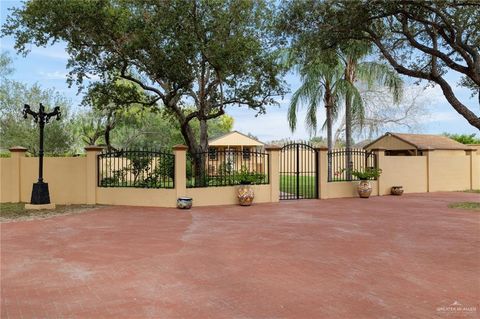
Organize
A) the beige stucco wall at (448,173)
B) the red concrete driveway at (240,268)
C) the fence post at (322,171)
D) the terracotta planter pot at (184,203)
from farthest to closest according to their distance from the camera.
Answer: the beige stucco wall at (448,173), the fence post at (322,171), the terracotta planter pot at (184,203), the red concrete driveway at (240,268)

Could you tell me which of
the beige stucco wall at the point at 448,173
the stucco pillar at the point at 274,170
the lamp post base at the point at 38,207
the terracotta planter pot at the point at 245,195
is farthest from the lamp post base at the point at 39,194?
the beige stucco wall at the point at 448,173

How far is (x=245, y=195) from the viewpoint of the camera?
1370cm

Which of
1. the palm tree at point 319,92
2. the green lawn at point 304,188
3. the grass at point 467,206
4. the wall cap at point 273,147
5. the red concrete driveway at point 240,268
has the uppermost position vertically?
the palm tree at point 319,92

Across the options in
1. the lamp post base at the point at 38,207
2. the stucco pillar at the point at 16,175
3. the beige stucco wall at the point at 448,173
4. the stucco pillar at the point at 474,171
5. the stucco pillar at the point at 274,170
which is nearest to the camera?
the lamp post base at the point at 38,207

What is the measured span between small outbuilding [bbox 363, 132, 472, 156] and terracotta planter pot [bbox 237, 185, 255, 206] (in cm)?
1094

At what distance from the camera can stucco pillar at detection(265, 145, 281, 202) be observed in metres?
14.9

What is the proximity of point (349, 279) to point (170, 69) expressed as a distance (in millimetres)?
10258

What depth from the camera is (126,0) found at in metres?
14.5

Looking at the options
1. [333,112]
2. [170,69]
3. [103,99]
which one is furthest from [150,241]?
[333,112]

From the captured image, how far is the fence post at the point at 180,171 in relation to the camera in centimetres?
1326

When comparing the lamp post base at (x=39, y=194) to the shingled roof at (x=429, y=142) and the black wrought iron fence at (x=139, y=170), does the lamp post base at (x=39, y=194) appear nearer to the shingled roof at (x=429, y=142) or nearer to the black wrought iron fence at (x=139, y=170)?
the black wrought iron fence at (x=139, y=170)

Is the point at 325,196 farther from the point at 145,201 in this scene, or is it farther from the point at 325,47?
the point at 145,201

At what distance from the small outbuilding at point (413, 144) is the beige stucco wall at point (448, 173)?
4.27 ft

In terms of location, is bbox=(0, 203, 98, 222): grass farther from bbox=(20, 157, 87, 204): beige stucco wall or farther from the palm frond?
the palm frond
